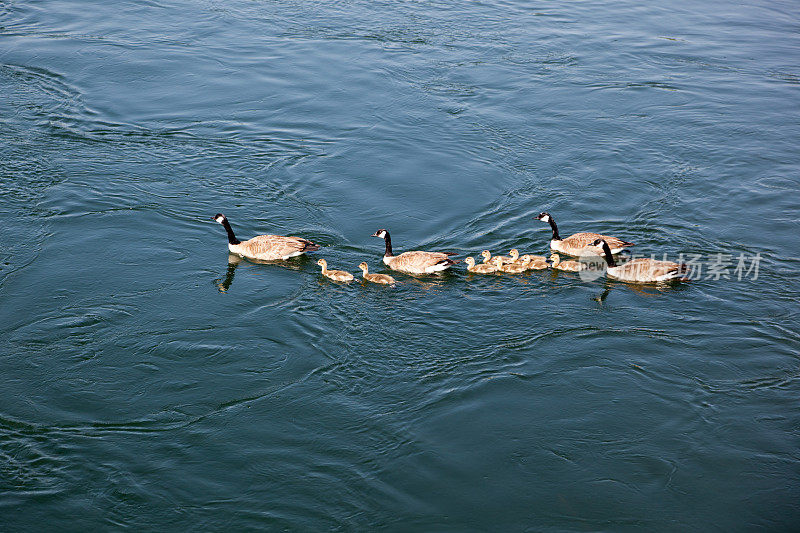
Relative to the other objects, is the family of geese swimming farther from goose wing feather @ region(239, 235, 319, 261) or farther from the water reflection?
the water reflection

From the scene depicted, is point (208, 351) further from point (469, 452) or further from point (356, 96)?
point (356, 96)

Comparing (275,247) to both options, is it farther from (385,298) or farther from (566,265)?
(566,265)

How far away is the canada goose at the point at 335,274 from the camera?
14289 mm

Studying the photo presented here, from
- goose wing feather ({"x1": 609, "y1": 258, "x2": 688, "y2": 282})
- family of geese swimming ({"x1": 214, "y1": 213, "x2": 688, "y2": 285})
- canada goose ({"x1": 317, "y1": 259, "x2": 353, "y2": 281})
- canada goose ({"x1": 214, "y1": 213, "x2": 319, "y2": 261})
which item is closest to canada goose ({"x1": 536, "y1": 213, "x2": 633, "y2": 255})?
family of geese swimming ({"x1": 214, "y1": 213, "x2": 688, "y2": 285})

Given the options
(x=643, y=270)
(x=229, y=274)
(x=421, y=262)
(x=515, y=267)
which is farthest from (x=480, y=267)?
(x=229, y=274)

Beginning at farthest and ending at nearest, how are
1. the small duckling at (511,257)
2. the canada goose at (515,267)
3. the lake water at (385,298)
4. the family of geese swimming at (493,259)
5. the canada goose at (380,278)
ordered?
the small duckling at (511,257)
the canada goose at (515,267)
the family of geese swimming at (493,259)
the canada goose at (380,278)
the lake water at (385,298)

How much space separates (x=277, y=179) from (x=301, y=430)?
27.5ft

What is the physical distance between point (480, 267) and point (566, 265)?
1.66 metres

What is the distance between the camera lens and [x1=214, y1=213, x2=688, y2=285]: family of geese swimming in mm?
14406

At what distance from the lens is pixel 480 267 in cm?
1452

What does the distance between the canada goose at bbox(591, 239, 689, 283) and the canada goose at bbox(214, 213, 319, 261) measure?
210 inches

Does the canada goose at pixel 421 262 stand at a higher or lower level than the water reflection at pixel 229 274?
higher

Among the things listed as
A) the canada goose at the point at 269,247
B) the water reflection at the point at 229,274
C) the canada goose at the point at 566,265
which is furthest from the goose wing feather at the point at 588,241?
the water reflection at the point at 229,274

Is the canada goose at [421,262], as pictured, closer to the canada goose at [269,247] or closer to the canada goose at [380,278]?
the canada goose at [380,278]
